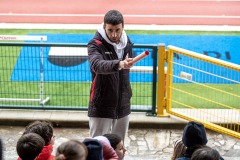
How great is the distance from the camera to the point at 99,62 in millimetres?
4859

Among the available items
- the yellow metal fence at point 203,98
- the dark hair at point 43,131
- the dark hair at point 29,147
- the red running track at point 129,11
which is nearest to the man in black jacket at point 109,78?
the dark hair at point 43,131

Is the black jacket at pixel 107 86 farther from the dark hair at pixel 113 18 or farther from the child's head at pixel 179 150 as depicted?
the child's head at pixel 179 150

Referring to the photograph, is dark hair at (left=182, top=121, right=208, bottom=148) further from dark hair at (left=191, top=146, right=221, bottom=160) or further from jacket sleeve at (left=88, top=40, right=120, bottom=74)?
jacket sleeve at (left=88, top=40, right=120, bottom=74)

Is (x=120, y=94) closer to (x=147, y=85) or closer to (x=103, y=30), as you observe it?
(x=103, y=30)

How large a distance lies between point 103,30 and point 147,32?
331 inches

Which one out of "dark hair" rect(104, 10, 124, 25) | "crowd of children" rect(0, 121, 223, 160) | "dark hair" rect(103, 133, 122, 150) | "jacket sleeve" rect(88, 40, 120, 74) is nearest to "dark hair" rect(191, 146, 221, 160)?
"crowd of children" rect(0, 121, 223, 160)

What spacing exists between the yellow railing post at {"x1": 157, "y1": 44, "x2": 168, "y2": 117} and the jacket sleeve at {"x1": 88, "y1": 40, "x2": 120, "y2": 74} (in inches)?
88.2

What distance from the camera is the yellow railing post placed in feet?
23.9

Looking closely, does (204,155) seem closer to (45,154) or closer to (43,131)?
(45,154)

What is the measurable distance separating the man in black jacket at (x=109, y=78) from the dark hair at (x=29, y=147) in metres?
1.02

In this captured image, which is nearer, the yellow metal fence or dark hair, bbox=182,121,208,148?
dark hair, bbox=182,121,208,148

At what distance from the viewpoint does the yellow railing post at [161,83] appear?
727cm

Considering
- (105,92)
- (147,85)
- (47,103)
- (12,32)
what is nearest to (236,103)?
(147,85)

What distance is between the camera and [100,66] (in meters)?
4.83
